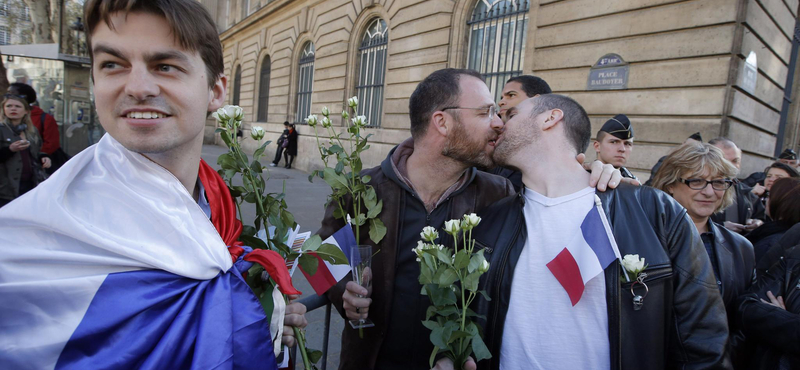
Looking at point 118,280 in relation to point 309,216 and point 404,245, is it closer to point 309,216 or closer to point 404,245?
point 404,245

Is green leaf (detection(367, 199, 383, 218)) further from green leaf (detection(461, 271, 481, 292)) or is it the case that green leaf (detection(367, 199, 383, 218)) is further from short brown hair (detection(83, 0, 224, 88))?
short brown hair (detection(83, 0, 224, 88))

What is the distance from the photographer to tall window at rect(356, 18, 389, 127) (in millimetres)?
12461

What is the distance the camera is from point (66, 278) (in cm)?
96

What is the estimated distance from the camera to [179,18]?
3.96 ft

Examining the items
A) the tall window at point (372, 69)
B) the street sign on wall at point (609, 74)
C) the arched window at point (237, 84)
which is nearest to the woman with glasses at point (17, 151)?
the street sign on wall at point (609, 74)

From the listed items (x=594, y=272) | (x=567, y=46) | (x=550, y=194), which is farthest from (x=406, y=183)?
(x=567, y=46)

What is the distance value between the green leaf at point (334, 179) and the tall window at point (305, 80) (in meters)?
14.9

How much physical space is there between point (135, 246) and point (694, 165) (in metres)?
2.66

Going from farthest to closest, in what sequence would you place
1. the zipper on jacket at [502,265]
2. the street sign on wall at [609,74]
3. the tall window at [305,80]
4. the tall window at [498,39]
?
the tall window at [305,80]
the tall window at [498,39]
the street sign on wall at [609,74]
the zipper on jacket at [502,265]

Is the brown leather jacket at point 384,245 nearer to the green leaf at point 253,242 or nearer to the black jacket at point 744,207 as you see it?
the green leaf at point 253,242

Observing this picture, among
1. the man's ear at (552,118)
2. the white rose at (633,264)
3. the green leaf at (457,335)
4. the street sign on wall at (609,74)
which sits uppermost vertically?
the street sign on wall at (609,74)

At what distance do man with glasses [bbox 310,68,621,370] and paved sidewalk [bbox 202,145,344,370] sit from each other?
0.62 m

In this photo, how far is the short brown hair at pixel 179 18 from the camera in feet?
3.77

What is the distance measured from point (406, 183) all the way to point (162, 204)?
120 cm
